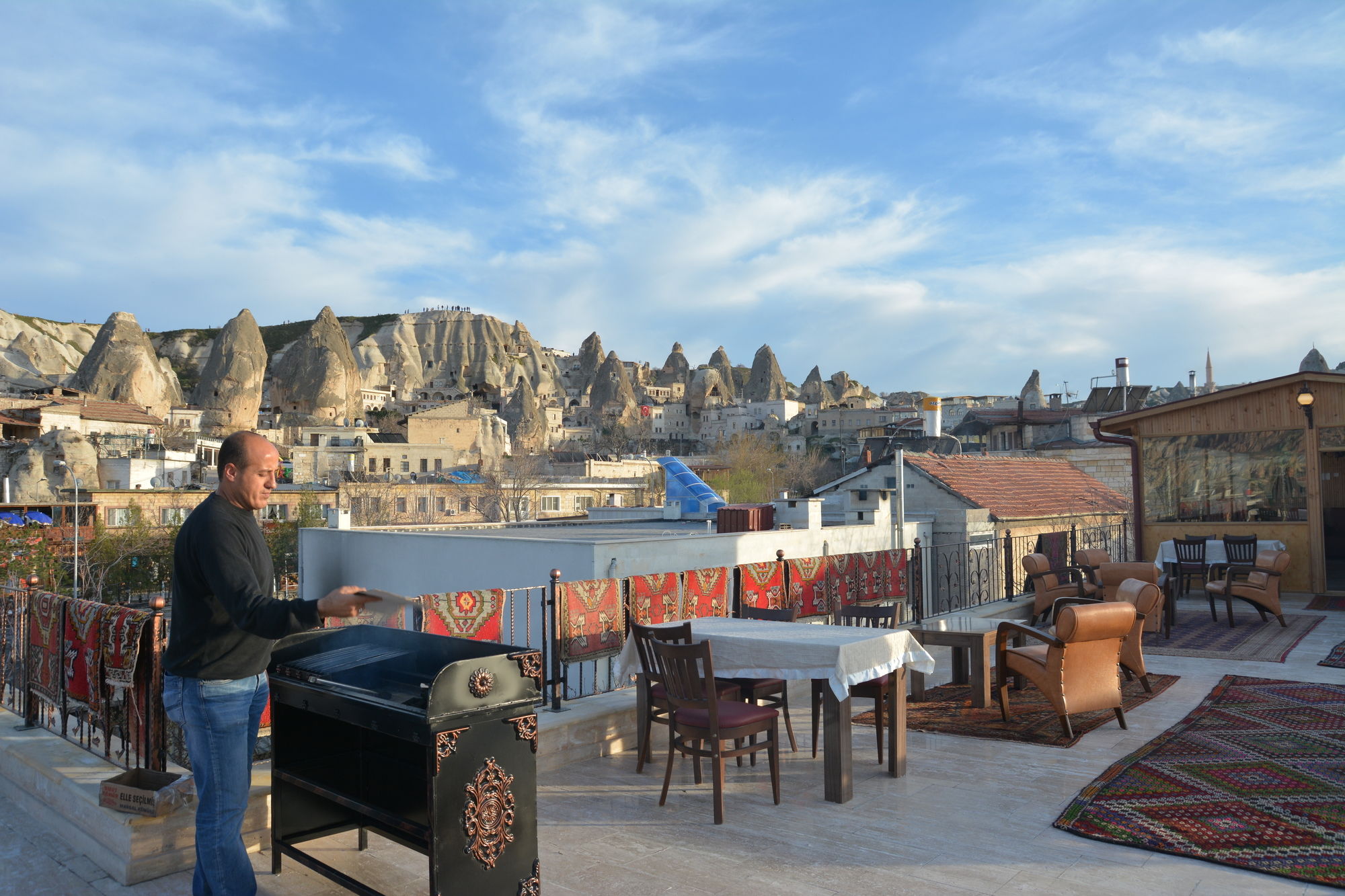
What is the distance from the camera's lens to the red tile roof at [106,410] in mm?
54781

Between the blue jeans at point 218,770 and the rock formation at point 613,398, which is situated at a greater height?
the rock formation at point 613,398

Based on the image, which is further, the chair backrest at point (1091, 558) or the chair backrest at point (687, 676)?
the chair backrest at point (1091, 558)

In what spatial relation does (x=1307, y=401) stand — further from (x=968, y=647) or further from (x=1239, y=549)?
(x=968, y=647)

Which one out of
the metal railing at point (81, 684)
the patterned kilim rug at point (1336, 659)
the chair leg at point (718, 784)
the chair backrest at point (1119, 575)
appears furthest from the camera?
the chair backrest at point (1119, 575)

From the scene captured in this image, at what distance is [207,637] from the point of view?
126 inches

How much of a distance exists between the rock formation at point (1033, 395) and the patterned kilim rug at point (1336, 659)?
6368 centimetres

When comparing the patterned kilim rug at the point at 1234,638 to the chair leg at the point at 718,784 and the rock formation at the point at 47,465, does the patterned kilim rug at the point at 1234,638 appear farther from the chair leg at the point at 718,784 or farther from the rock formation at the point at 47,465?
the rock formation at the point at 47,465

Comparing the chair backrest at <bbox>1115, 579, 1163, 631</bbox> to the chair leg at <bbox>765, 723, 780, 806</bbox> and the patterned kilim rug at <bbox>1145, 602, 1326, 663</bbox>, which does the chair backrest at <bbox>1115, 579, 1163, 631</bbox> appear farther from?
the chair leg at <bbox>765, 723, 780, 806</bbox>

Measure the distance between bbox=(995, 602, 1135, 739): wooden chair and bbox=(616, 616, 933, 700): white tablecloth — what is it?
121 centimetres

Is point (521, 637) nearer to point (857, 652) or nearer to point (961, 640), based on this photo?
point (961, 640)

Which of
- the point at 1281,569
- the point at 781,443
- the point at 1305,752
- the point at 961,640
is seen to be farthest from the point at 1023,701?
the point at 781,443

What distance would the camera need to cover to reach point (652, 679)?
4996 millimetres

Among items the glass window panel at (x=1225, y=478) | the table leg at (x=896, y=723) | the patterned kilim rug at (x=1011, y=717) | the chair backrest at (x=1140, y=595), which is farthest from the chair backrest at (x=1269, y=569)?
the table leg at (x=896, y=723)

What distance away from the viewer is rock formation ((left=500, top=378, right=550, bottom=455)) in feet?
304
